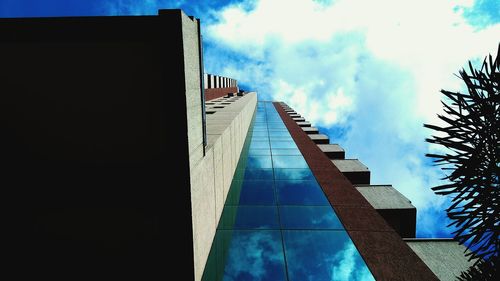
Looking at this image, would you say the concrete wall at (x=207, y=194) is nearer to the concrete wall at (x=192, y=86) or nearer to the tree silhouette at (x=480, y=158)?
the concrete wall at (x=192, y=86)

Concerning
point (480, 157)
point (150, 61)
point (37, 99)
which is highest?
point (150, 61)

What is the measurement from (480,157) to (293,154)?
11728mm

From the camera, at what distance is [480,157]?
6.00m

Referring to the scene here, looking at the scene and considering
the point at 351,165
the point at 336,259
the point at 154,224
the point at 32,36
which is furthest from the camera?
the point at 351,165

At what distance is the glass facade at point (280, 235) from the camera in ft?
26.3

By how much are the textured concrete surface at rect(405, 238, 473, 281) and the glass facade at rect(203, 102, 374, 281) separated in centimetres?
293

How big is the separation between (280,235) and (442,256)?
19.6 ft

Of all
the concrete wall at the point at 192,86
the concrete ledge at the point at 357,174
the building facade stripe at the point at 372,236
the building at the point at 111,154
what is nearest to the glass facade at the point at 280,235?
the building at the point at 111,154

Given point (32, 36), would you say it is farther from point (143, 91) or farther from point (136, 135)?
point (136, 135)

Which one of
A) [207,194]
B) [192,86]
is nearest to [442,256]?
[207,194]

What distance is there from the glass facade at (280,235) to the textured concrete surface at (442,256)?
2926 millimetres

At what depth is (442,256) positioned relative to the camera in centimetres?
949

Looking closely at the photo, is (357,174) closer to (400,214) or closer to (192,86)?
(400,214)

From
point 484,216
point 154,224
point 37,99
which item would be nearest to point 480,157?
point 484,216
